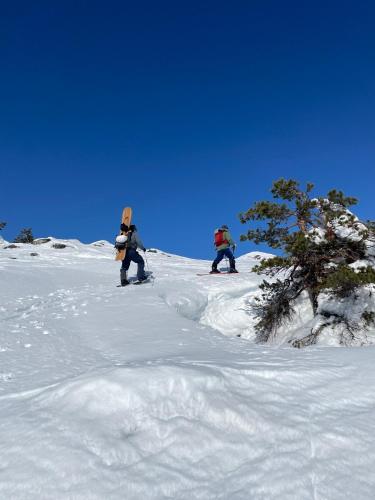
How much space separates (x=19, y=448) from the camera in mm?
2730

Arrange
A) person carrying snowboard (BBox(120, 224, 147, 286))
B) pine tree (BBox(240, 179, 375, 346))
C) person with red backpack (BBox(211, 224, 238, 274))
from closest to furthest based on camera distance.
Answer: pine tree (BBox(240, 179, 375, 346)) → person carrying snowboard (BBox(120, 224, 147, 286)) → person with red backpack (BBox(211, 224, 238, 274))

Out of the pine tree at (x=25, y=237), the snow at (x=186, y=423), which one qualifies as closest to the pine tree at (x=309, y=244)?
the snow at (x=186, y=423)

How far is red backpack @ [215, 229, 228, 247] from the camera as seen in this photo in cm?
1505

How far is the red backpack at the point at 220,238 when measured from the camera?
15052mm

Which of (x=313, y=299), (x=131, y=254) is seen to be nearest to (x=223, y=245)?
(x=131, y=254)

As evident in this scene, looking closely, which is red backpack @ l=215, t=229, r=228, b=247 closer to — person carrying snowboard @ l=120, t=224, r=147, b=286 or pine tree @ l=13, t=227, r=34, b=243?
person carrying snowboard @ l=120, t=224, r=147, b=286

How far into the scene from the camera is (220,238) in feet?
49.6

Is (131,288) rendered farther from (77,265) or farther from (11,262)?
(11,262)

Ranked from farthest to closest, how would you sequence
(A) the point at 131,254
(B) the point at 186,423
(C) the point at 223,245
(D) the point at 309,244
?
1. (C) the point at 223,245
2. (A) the point at 131,254
3. (D) the point at 309,244
4. (B) the point at 186,423

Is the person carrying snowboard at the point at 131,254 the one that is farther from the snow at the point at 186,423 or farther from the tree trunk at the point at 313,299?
the snow at the point at 186,423

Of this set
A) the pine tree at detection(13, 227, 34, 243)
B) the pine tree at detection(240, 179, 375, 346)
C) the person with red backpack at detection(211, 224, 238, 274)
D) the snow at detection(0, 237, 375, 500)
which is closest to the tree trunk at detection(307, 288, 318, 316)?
the pine tree at detection(240, 179, 375, 346)

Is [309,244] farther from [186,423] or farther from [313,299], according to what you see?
[186,423]

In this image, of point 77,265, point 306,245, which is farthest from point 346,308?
point 77,265

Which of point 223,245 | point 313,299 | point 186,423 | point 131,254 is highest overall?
point 223,245
